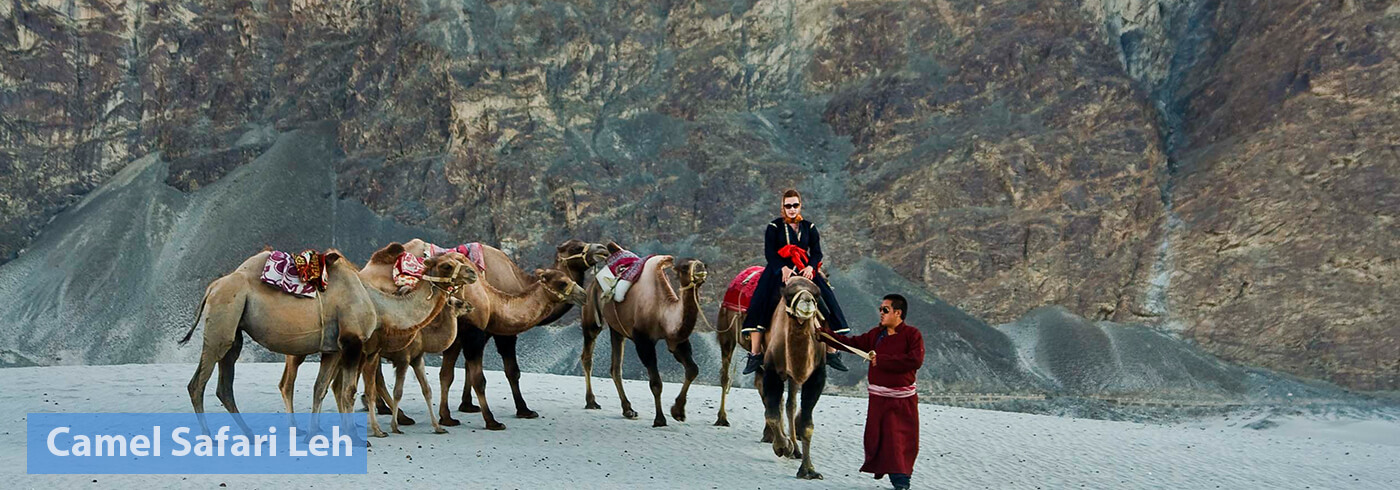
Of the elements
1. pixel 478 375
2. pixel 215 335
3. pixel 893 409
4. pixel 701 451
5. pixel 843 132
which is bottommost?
pixel 701 451

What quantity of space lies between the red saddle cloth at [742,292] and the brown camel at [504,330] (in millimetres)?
1912

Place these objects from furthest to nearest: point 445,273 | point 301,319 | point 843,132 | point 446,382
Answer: point 843,132
point 446,382
point 445,273
point 301,319

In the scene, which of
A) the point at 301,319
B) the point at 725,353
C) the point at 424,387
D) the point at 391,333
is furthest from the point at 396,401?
the point at 725,353

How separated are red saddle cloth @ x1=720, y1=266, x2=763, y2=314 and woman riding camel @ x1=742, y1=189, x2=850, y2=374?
3.77 ft

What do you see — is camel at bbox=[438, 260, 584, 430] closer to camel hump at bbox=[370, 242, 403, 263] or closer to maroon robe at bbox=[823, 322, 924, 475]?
camel hump at bbox=[370, 242, 403, 263]

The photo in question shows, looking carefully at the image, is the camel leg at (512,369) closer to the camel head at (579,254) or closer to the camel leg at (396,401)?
the camel leg at (396,401)

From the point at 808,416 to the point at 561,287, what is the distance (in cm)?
387

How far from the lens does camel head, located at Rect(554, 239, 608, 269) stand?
47.9ft

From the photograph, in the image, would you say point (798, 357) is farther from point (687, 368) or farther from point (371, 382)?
point (371, 382)

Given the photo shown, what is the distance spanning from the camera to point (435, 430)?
39.5 ft

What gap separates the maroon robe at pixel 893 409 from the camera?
9.73m

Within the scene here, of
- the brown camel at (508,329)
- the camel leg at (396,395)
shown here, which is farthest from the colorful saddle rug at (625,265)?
the camel leg at (396,395)

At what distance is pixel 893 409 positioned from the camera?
989cm

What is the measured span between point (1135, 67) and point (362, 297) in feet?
147
